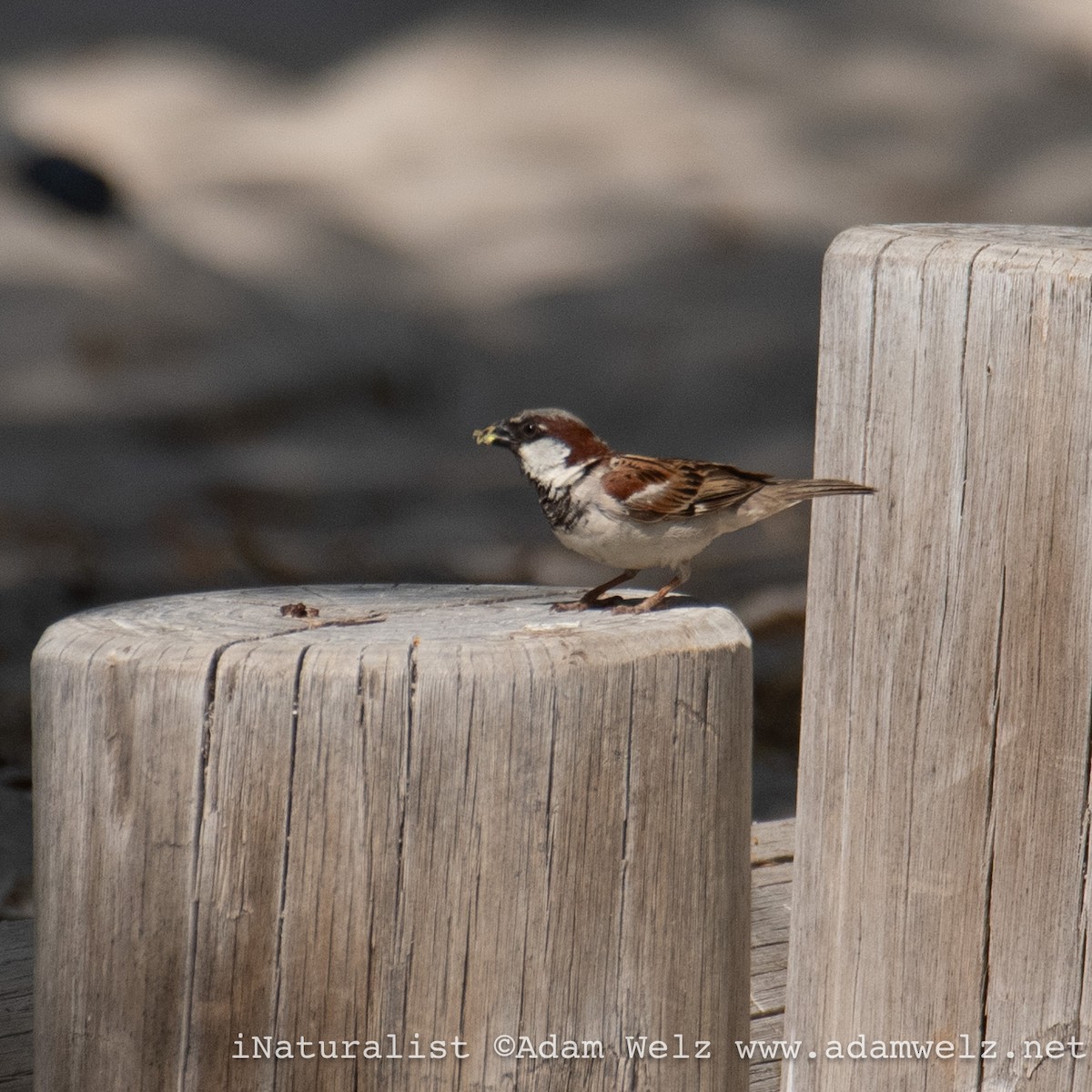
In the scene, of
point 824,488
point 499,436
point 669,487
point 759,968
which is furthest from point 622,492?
point 759,968

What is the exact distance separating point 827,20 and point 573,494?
4110 mm

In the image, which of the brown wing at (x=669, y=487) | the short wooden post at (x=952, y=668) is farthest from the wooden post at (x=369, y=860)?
the brown wing at (x=669, y=487)

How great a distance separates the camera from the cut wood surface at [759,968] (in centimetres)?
273

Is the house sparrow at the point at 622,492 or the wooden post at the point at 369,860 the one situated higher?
the house sparrow at the point at 622,492

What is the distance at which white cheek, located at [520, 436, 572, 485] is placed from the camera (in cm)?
311

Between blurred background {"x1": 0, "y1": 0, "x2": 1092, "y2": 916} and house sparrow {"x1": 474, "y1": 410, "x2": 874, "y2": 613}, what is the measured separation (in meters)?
3.21

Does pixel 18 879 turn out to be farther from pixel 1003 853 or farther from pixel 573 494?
pixel 1003 853

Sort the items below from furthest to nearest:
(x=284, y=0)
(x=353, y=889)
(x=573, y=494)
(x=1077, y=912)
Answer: (x=284, y=0) → (x=573, y=494) → (x=1077, y=912) → (x=353, y=889)

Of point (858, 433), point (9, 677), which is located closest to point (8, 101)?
point (9, 677)

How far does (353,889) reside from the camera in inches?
80.6

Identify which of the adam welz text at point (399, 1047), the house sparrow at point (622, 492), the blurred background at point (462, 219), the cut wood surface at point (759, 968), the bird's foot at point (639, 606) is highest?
the blurred background at point (462, 219)

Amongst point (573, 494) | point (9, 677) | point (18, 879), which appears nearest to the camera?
point (573, 494)

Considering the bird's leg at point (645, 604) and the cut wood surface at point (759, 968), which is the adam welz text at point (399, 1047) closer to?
the bird's leg at point (645, 604)

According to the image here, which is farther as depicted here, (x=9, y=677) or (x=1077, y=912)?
(x=9, y=677)
